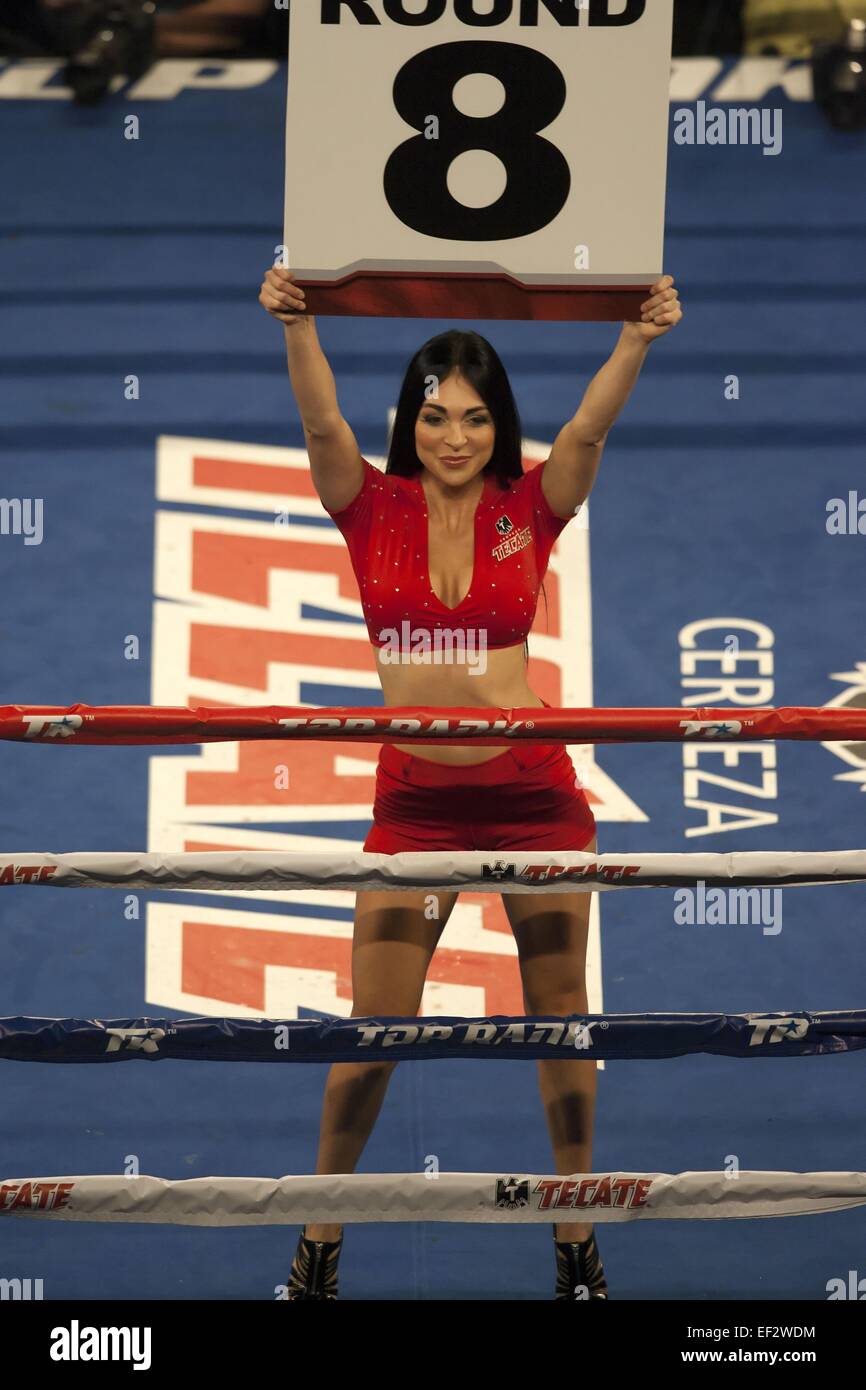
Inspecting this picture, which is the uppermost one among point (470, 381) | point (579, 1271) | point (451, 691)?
point (470, 381)

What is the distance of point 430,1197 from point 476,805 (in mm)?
700

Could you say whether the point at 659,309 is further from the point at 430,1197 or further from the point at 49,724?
the point at 430,1197

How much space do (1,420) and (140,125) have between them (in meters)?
1.55

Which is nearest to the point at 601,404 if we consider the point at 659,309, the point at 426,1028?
the point at 659,309

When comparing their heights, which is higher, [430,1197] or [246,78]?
[246,78]

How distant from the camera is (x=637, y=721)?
8.95ft

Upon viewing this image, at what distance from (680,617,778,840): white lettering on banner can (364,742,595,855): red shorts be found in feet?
5.26

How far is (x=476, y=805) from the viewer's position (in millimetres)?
3117

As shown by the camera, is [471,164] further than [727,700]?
No

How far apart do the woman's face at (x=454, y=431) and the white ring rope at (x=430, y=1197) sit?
1214 mm

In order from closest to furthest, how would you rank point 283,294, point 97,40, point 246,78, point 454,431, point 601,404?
point 283,294
point 601,404
point 454,431
point 97,40
point 246,78

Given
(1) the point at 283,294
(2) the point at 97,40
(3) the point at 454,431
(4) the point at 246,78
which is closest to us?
(1) the point at 283,294

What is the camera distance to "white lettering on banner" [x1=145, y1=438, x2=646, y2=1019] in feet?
14.5

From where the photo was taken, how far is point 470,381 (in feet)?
10.5
